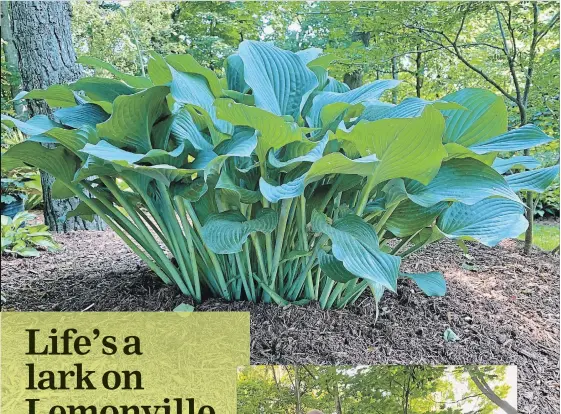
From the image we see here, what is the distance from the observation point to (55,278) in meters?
1.22

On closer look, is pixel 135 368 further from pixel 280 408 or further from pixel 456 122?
pixel 456 122

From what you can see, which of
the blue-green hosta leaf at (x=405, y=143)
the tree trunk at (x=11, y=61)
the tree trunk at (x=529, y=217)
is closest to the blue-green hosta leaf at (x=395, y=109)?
the blue-green hosta leaf at (x=405, y=143)

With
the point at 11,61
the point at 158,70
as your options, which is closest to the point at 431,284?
the point at 158,70

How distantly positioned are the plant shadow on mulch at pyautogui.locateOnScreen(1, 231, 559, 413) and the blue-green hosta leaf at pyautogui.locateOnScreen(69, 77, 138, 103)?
0.40 meters

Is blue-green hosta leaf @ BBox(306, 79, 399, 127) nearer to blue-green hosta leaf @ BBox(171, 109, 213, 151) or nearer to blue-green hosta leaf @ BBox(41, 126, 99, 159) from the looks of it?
blue-green hosta leaf @ BBox(171, 109, 213, 151)

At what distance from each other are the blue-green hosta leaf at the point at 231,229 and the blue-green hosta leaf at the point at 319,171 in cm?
10

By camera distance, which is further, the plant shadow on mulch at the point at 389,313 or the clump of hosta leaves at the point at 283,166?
the plant shadow on mulch at the point at 389,313

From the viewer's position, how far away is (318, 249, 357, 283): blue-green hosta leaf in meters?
0.75

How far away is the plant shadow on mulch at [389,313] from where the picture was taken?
880mm

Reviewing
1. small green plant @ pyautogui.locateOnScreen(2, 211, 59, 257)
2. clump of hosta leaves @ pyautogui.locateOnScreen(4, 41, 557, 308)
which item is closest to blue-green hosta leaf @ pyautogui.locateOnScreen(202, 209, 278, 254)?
clump of hosta leaves @ pyautogui.locateOnScreen(4, 41, 557, 308)

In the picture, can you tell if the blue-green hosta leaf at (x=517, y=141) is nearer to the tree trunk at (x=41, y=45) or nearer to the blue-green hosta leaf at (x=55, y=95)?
the blue-green hosta leaf at (x=55, y=95)

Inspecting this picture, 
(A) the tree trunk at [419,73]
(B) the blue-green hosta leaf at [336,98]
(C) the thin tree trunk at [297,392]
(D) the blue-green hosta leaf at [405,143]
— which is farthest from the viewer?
(A) the tree trunk at [419,73]

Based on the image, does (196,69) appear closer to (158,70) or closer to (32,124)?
(158,70)

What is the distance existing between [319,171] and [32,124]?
499 millimetres
